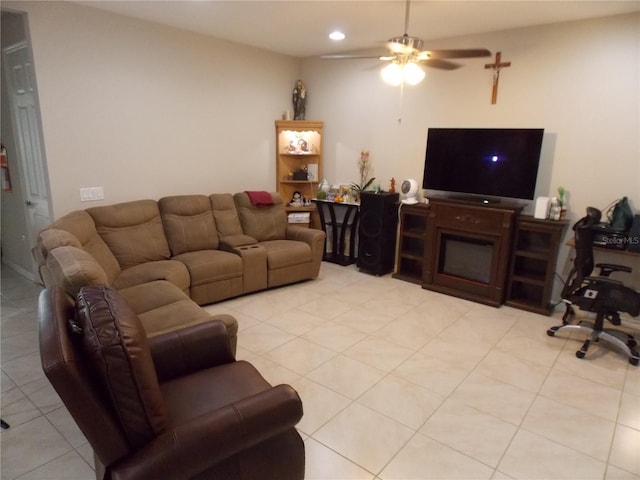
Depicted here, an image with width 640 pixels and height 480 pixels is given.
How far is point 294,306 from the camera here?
3.92m

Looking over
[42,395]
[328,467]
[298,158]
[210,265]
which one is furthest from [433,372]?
[298,158]

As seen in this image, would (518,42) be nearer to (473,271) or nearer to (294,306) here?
(473,271)

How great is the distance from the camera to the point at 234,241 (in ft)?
14.1

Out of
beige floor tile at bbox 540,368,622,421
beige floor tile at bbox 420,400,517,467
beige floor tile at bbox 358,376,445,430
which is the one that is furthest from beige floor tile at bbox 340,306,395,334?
beige floor tile at bbox 540,368,622,421

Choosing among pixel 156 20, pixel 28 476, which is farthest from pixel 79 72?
pixel 28 476

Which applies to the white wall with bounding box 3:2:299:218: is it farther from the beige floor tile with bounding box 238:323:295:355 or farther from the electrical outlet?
the beige floor tile with bounding box 238:323:295:355

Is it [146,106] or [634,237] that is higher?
[146,106]

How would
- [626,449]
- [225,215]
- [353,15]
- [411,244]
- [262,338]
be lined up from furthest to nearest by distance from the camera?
[411,244] → [225,215] → [353,15] → [262,338] → [626,449]

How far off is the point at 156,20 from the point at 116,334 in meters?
3.76

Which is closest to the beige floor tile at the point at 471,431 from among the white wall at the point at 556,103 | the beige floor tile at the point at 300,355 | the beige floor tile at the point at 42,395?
the beige floor tile at the point at 300,355

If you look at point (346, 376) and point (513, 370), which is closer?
point (346, 376)

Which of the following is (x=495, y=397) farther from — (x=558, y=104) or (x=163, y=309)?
(x=558, y=104)

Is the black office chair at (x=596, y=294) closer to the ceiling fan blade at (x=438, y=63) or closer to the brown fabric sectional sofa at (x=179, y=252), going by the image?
the ceiling fan blade at (x=438, y=63)

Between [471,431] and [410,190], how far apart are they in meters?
2.87
